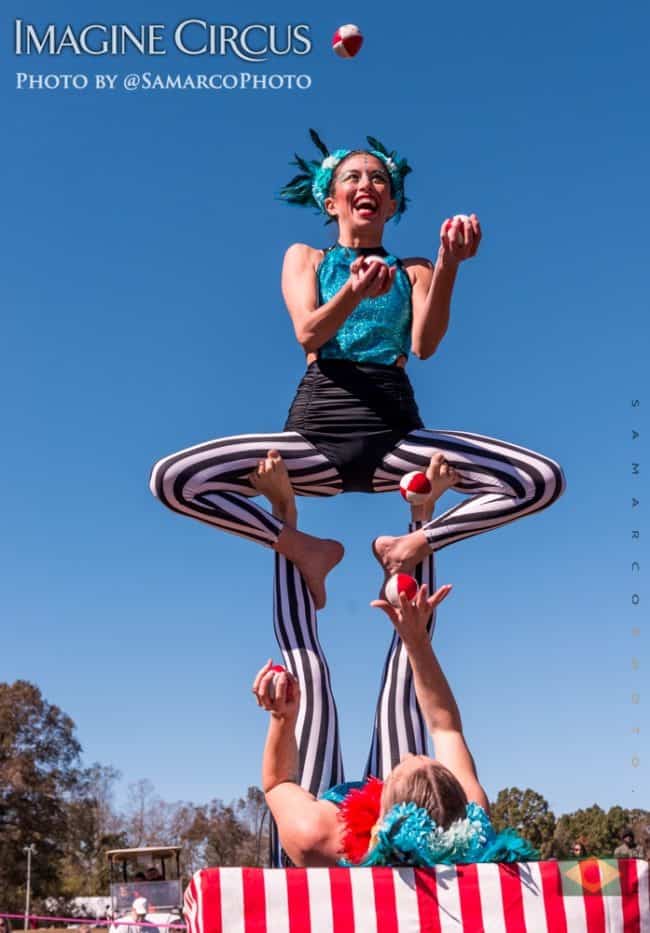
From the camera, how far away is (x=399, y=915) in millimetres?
2375

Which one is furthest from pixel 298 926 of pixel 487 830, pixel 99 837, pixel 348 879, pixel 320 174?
pixel 99 837

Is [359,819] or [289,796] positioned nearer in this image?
[359,819]

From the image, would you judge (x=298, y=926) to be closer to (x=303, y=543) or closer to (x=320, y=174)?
(x=303, y=543)

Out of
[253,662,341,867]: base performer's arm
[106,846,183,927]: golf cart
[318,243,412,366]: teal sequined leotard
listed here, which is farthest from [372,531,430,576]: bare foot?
[106,846,183,927]: golf cart

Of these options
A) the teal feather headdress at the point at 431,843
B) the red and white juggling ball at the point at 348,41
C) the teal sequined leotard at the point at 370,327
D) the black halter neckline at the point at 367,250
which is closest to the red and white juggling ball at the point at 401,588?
the teal feather headdress at the point at 431,843

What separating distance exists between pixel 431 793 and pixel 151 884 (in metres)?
20.8

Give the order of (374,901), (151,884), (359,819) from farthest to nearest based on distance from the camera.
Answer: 1. (151,884)
2. (359,819)
3. (374,901)

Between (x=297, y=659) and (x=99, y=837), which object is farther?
(x=99, y=837)

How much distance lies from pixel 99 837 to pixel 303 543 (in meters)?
40.5

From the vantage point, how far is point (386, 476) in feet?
16.0

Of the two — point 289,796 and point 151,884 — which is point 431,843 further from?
point 151,884

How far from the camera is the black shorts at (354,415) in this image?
15.9ft

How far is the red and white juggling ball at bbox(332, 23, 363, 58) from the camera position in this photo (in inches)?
200

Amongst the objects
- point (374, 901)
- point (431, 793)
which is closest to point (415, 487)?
point (431, 793)
